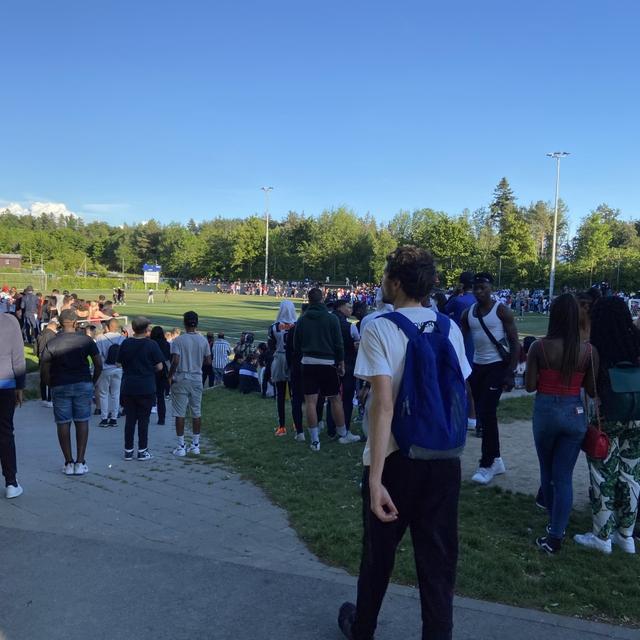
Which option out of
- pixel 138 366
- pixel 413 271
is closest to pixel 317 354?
pixel 138 366

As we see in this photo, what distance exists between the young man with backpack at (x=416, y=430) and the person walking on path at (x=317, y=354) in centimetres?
463

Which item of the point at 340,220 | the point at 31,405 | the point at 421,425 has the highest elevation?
the point at 340,220

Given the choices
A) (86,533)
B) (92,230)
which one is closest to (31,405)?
(86,533)

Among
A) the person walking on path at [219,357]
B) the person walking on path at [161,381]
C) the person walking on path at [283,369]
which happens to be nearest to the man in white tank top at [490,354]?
the person walking on path at [283,369]

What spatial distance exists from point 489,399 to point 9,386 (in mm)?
4580

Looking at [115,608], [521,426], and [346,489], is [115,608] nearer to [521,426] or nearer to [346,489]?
[346,489]

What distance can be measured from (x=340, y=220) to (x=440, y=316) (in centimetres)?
8902

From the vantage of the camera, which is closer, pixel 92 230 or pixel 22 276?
pixel 22 276

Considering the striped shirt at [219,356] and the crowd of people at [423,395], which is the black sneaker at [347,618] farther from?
the striped shirt at [219,356]

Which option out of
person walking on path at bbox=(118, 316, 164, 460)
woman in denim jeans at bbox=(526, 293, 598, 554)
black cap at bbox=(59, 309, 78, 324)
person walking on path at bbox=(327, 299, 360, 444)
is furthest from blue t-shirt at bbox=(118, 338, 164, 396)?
woman in denim jeans at bbox=(526, 293, 598, 554)

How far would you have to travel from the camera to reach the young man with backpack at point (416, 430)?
8.21 feet

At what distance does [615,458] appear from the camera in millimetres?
4387

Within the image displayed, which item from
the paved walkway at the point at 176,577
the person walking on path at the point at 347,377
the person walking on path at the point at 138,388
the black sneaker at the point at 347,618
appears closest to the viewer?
the black sneaker at the point at 347,618

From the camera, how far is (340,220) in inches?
3556
